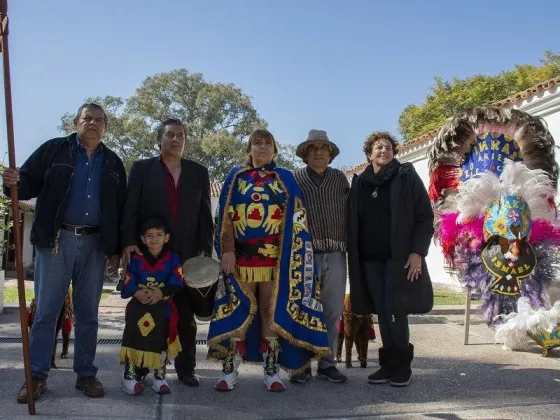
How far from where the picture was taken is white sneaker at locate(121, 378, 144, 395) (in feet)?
12.5

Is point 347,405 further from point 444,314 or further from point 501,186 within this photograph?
point 444,314

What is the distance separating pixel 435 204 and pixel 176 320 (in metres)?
3.13

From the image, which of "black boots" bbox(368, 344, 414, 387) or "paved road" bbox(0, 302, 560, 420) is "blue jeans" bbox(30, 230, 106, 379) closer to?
"paved road" bbox(0, 302, 560, 420)

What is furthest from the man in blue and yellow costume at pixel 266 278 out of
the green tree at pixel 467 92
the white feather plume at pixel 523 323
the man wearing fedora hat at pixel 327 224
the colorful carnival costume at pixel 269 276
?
the green tree at pixel 467 92

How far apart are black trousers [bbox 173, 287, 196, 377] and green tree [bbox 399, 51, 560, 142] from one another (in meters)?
23.0

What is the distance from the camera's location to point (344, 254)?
14.8 ft

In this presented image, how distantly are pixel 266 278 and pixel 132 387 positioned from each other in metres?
1.14

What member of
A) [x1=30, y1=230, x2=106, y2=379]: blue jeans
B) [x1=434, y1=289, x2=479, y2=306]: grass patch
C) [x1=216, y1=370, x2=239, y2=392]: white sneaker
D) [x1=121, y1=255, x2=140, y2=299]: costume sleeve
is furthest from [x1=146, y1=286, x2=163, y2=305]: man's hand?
[x1=434, y1=289, x2=479, y2=306]: grass patch

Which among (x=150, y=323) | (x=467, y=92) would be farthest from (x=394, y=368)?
(x=467, y=92)

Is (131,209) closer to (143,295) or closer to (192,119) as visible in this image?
(143,295)

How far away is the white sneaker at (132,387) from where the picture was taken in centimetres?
380

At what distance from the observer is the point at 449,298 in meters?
10.7

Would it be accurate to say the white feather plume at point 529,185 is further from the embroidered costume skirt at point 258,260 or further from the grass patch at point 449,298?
the grass patch at point 449,298

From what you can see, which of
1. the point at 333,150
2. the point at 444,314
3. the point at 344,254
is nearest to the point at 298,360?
the point at 344,254
